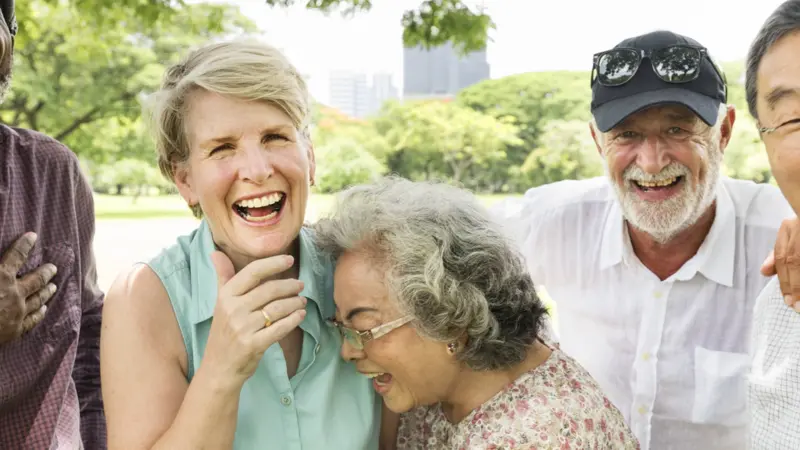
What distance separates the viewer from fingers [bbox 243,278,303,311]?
1707mm

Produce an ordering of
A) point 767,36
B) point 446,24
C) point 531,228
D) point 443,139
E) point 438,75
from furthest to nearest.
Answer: point 438,75 < point 443,139 < point 446,24 < point 531,228 < point 767,36

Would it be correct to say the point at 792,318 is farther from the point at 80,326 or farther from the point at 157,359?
the point at 80,326

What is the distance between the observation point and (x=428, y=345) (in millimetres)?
2100

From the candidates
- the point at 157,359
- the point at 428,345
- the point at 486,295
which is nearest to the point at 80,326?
the point at 157,359

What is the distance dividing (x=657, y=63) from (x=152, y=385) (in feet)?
7.02

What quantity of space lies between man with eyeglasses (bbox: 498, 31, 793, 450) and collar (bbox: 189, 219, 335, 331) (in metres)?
1.26

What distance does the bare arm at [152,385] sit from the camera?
171cm

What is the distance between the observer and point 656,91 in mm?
2709

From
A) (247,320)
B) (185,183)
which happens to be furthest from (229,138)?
(247,320)

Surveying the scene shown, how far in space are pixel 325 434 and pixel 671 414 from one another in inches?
59.0

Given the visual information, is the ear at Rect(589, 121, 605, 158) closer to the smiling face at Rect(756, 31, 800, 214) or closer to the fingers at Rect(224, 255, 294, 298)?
the smiling face at Rect(756, 31, 800, 214)

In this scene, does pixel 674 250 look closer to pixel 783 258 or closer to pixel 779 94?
pixel 783 258

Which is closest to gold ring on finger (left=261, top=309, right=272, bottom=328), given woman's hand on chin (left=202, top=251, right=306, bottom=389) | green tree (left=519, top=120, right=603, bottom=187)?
woman's hand on chin (left=202, top=251, right=306, bottom=389)

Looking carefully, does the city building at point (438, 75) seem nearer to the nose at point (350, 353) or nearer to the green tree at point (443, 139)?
the green tree at point (443, 139)
